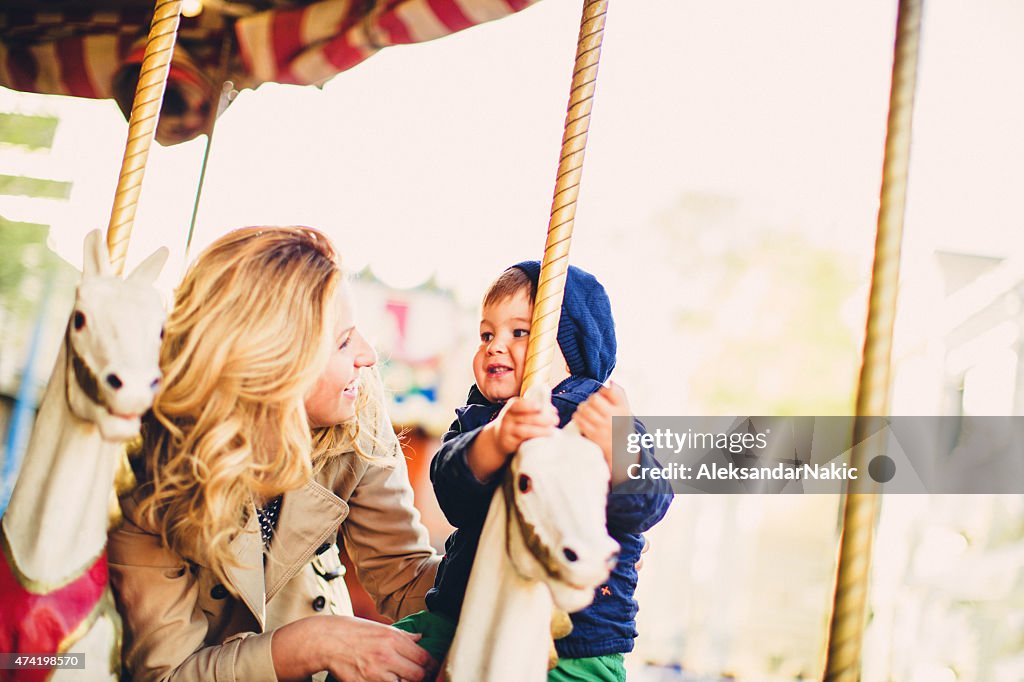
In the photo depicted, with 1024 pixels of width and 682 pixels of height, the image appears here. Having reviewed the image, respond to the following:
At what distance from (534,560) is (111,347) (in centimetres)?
69

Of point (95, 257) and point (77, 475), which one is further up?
point (95, 257)

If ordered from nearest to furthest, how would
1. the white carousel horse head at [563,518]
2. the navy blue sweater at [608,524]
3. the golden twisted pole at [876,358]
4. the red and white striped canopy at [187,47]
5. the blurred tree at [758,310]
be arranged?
the white carousel horse head at [563,518]
the golden twisted pole at [876,358]
the navy blue sweater at [608,524]
the red and white striped canopy at [187,47]
the blurred tree at [758,310]

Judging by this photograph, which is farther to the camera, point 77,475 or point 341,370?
point 341,370

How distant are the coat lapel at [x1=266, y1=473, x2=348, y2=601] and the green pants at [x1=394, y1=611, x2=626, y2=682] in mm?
246

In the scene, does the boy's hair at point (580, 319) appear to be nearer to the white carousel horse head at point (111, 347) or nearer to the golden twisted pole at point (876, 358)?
the golden twisted pole at point (876, 358)

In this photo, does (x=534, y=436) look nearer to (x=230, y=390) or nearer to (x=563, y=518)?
(x=563, y=518)

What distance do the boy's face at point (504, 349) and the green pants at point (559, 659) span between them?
45cm

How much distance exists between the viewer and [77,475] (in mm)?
1256

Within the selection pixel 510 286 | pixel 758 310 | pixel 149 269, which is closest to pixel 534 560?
pixel 510 286

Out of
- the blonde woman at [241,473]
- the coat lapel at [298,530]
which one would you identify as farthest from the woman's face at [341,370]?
the coat lapel at [298,530]

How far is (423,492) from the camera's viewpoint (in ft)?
21.7

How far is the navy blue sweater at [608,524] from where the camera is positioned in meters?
1.32

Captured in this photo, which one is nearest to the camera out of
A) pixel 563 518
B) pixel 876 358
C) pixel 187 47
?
pixel 563 518

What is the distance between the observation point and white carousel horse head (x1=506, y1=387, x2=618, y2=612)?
1094 mm
